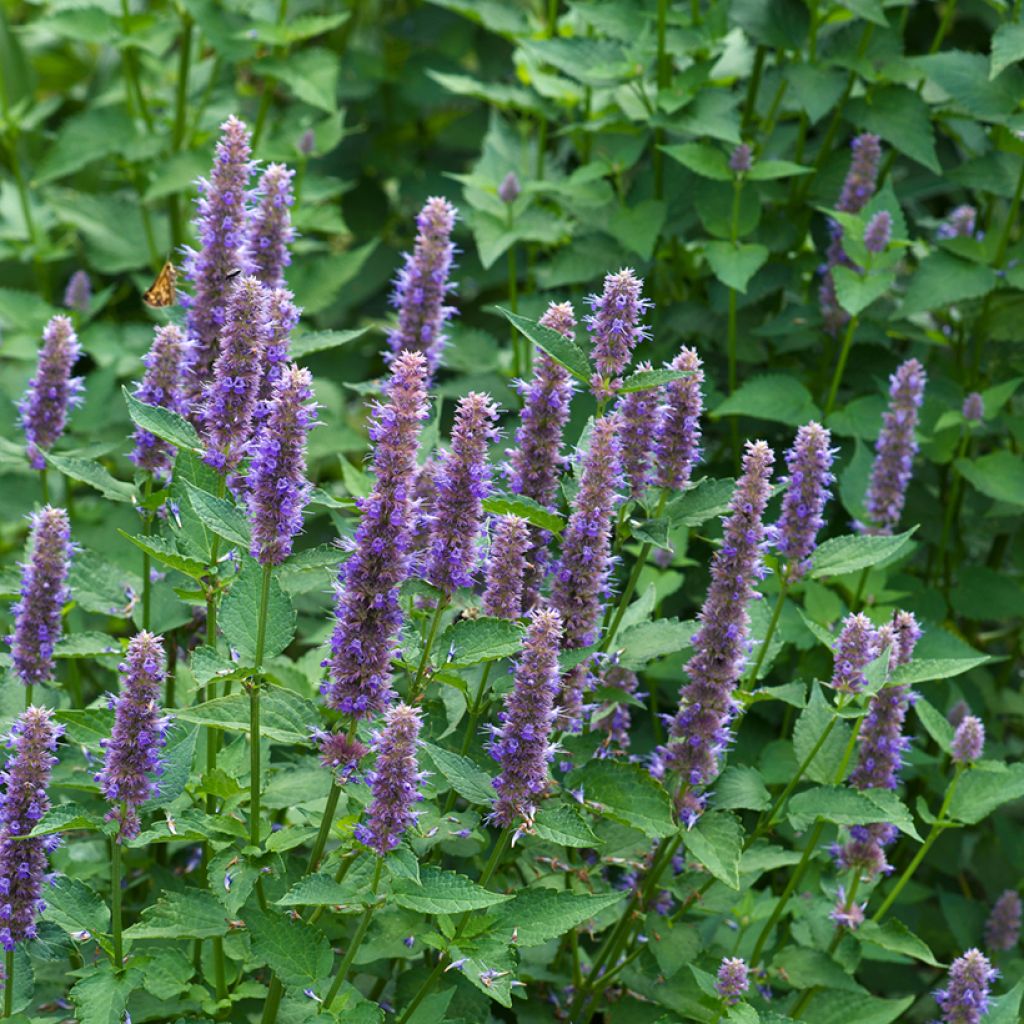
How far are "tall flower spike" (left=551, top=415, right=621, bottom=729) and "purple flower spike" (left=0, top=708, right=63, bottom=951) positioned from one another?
3.08ft

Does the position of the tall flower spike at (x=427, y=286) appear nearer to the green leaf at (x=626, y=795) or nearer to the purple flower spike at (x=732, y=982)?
the green leaf at (x=626, y=795)

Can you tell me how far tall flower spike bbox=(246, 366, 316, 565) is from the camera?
251 centimetres

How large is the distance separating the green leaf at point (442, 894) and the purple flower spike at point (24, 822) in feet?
2.13

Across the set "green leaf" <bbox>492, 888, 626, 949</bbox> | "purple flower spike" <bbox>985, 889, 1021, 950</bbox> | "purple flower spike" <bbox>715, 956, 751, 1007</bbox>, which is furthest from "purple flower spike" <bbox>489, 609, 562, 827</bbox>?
"purple flower spike" <bbox>985, 889, 1021, 950</bbox>

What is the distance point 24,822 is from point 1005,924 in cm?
273

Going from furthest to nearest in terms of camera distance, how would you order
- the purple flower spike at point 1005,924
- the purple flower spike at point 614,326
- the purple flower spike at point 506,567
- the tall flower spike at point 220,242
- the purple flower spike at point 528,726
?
the purple flower spike at point 1005,924
the tall flower spike at point 220,242
the purple flower spike at point 614,326
the purple flower spike at point 506,567
the purple flower spike at point 528,726

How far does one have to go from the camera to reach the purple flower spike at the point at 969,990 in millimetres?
3178

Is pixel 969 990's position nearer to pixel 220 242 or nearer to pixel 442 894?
pixel 442 894

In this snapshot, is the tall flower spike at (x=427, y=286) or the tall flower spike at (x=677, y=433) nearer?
the tall flower spike at (x=677, y=433)

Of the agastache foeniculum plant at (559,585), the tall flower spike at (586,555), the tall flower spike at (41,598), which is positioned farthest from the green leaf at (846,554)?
the tall flower spike at (41,598)

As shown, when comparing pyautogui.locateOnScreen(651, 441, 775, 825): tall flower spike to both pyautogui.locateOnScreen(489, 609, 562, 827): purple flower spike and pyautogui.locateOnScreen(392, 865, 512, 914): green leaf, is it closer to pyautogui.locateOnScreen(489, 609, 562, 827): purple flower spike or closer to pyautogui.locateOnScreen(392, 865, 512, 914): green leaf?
pyautogui.locateOnScreen(489, 609, 562, 827): purple flower spike

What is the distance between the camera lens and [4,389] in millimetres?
5996

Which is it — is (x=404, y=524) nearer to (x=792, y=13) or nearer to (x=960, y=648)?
(x=960, y=648)

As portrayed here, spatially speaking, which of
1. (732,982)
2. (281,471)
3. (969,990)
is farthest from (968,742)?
(281,471)
